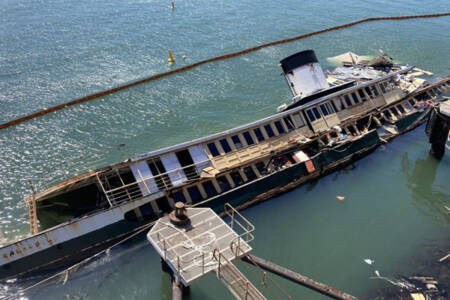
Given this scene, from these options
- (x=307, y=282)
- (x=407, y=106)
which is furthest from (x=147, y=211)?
(x=407, y=106)

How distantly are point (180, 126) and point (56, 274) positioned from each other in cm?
2186

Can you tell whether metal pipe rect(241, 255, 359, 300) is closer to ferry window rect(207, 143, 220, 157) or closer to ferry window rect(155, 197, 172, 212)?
ferry window rect(155, 197, 172, 212)

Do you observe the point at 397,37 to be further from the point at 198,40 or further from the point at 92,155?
the point at 92,155

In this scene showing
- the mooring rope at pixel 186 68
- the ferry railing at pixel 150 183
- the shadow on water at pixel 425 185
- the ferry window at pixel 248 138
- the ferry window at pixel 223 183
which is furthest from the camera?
the mooring rope at pixel 186 68

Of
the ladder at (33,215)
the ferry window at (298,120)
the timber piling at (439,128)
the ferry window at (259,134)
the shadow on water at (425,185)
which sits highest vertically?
the ladder at (33,215)

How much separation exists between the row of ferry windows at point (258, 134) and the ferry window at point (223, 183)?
221cm

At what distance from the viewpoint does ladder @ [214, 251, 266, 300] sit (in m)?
18.8

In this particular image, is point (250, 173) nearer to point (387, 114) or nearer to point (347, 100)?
point (347, 100)

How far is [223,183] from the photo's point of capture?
3195cm

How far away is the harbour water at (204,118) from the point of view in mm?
27922

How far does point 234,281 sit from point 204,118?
28245 millimetres

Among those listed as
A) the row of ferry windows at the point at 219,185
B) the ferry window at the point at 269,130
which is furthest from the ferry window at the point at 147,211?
the ferry window at the point at 269,130

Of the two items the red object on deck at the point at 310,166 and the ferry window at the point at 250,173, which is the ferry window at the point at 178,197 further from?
the red object on deck at the point at 310,166

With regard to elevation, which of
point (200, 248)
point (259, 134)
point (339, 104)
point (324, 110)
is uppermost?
point (259, 134)
